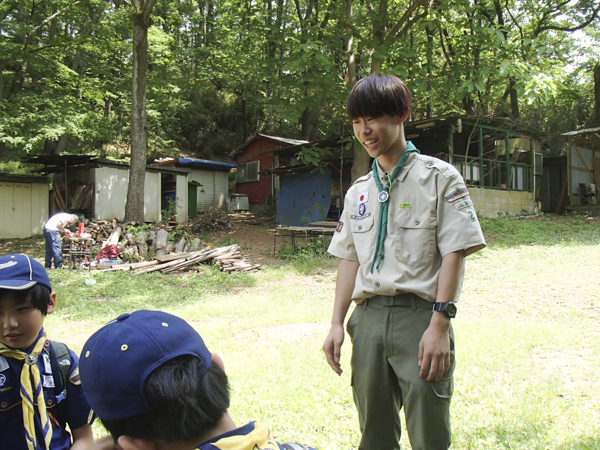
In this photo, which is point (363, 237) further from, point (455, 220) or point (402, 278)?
point (455, 220)

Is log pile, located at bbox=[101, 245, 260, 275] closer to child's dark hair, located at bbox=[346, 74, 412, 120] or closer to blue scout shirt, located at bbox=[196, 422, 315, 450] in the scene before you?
child's dark hair, located at bbox=[346, 74, 412, 120]

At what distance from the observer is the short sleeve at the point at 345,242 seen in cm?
215

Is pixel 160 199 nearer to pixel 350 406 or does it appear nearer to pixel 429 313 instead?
pixel 350 406

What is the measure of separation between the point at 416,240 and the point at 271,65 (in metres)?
11.9

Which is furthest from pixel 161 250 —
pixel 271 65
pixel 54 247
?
pixel 271 65

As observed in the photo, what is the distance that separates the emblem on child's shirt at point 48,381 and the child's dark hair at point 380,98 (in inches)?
67.8

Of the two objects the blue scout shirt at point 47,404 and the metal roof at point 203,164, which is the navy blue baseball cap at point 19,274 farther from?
the metal roof at point 203,164

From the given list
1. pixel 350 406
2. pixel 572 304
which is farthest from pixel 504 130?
pixel 350 406

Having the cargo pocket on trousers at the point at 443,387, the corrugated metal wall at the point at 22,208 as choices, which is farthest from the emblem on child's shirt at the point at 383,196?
the corrugated metal wall at the point at 22,208

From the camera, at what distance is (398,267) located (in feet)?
5.98

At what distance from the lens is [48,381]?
1.85m

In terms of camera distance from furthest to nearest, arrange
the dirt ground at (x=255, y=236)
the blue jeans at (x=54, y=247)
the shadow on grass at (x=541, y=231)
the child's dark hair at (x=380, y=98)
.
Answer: the dirt ground at (x=255, y=236)
the shadow on grass at (x=541, y=231)
the blue jeans at (x=54, y=247)
the child's dark hair at (x=380, y=98)

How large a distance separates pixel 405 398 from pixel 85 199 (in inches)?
688

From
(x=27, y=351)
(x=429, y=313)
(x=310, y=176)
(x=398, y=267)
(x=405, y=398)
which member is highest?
(x=310, y=176)
